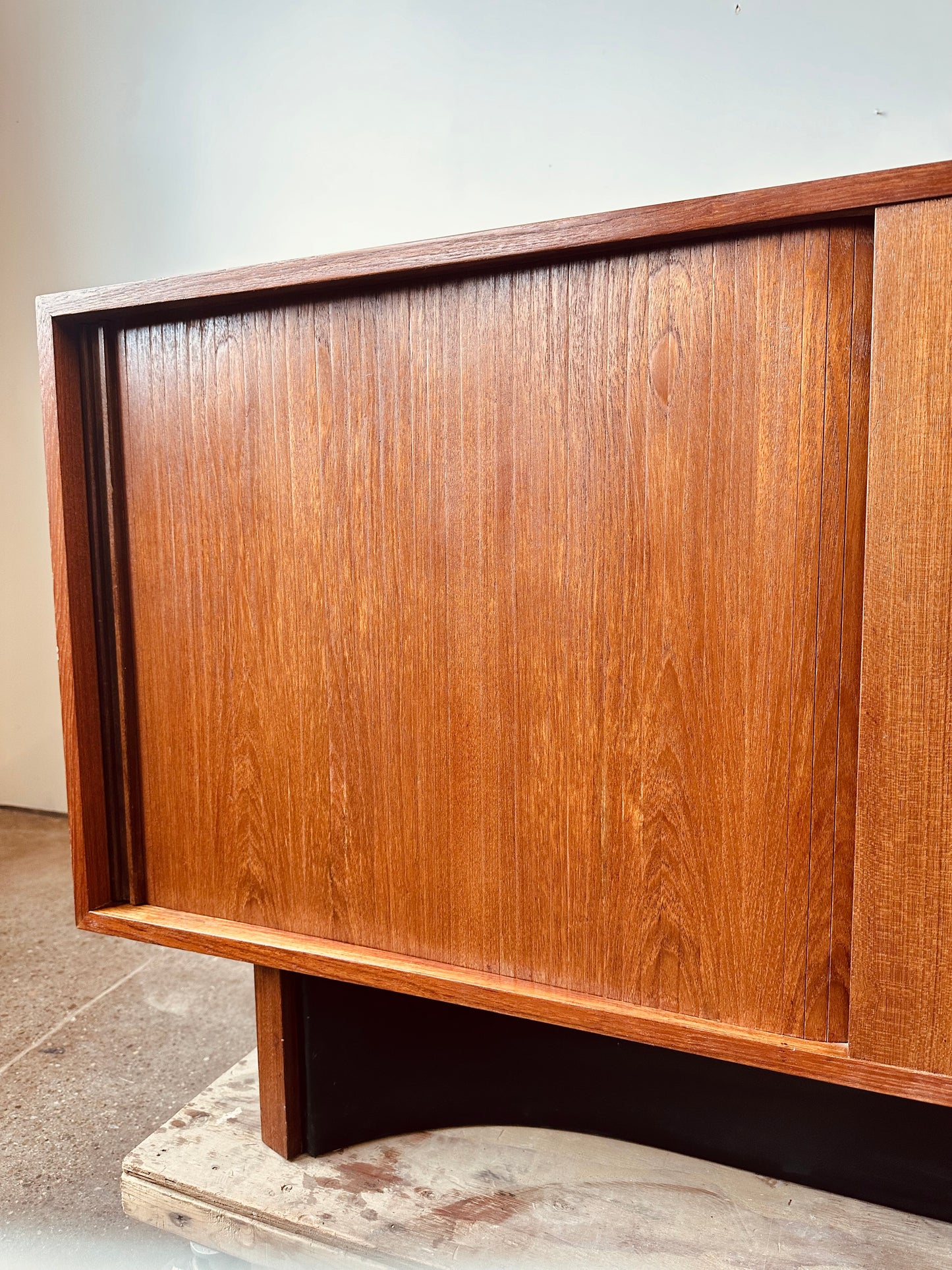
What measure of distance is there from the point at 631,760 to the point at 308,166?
2.11 meters

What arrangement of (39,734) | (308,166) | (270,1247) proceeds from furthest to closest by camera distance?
(39,734)
(308,166)
(270,1247)

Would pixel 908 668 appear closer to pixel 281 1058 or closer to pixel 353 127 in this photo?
pixel 281 1058

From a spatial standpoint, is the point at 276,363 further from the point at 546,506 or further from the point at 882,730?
the point at 882,730

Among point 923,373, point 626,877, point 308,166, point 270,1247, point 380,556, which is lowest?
point 270,1247

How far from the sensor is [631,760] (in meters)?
0.77

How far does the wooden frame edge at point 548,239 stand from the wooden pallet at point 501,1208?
0.91 metres

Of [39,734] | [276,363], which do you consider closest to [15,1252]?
[276,363]

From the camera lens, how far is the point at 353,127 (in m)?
2.32

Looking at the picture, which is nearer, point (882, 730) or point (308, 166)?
point (882, 730)

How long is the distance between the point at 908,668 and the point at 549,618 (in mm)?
271

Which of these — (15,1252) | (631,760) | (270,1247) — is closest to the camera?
(631,760)

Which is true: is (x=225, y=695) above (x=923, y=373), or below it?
below

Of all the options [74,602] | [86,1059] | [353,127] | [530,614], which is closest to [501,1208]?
[530,614]

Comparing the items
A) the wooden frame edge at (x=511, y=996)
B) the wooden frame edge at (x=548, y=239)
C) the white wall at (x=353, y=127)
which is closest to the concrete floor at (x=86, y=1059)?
the wooden frame edge at (x=511, y=996)
